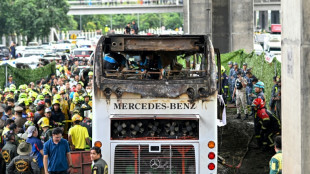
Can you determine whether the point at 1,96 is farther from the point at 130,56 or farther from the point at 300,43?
the point at 300,43

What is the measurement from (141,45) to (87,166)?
8.17 ft

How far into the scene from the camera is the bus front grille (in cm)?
1259

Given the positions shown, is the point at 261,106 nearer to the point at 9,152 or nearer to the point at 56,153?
the point at 56,153

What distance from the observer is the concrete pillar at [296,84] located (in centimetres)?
928

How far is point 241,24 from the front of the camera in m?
41.9

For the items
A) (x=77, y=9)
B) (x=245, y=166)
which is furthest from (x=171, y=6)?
(x=245, y=166)

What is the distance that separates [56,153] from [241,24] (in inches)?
1201

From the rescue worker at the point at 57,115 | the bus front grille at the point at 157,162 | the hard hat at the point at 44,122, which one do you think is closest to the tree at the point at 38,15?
the rescue worker at the point at 57,115

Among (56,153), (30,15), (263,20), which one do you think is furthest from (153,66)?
(263,20)

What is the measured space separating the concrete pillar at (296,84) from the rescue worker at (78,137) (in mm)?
5439

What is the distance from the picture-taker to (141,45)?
13.5m

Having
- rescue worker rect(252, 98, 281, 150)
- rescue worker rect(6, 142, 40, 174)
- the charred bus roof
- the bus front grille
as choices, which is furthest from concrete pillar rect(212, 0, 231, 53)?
rescue worker rect(6, 142, 40, 174)

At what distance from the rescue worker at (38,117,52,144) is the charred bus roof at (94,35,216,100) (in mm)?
1919

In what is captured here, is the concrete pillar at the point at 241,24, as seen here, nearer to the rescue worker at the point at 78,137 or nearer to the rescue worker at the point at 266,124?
the rescue worker at the point at 266,124
